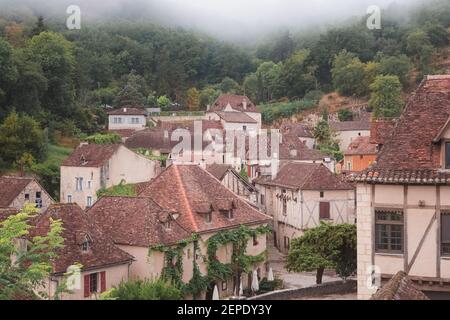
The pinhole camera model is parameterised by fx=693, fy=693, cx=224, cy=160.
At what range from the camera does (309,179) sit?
148 ft

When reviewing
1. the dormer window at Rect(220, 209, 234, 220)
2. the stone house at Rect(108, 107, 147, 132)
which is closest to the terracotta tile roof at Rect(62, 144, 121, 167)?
the dormer window at Rect(220, 209, 234, 220)

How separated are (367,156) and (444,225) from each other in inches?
1994

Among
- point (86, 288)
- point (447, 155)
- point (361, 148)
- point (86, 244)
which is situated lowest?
point (86, 288)

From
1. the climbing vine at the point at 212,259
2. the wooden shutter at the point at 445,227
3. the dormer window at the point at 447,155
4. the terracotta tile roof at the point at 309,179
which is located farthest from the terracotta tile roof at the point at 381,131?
the terracotta tile roof at the point at 309,179

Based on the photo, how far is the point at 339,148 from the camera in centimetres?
8519

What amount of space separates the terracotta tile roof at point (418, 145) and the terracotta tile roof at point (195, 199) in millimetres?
13908

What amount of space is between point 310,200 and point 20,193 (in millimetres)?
18104

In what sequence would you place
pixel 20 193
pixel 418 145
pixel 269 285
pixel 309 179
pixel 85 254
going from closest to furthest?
pixel 418 145
pixel 85 254
pixel 269 285
pixel 20 193
pixel 309 179

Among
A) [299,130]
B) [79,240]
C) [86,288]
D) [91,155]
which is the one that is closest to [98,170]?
[91,155]

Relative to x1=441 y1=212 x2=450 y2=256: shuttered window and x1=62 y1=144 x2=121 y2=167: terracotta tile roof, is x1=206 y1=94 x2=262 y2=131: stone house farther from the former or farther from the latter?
x1=441 y1=212 x2=450 y2=256: shuttered window

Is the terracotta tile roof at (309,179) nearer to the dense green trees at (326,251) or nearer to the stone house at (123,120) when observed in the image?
the dense green trees at (326,251)

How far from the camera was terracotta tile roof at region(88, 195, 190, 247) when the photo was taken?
2888 centimetres

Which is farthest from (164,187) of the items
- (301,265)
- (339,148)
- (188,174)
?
(339,148)

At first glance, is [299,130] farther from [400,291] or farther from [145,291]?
[400,291]
